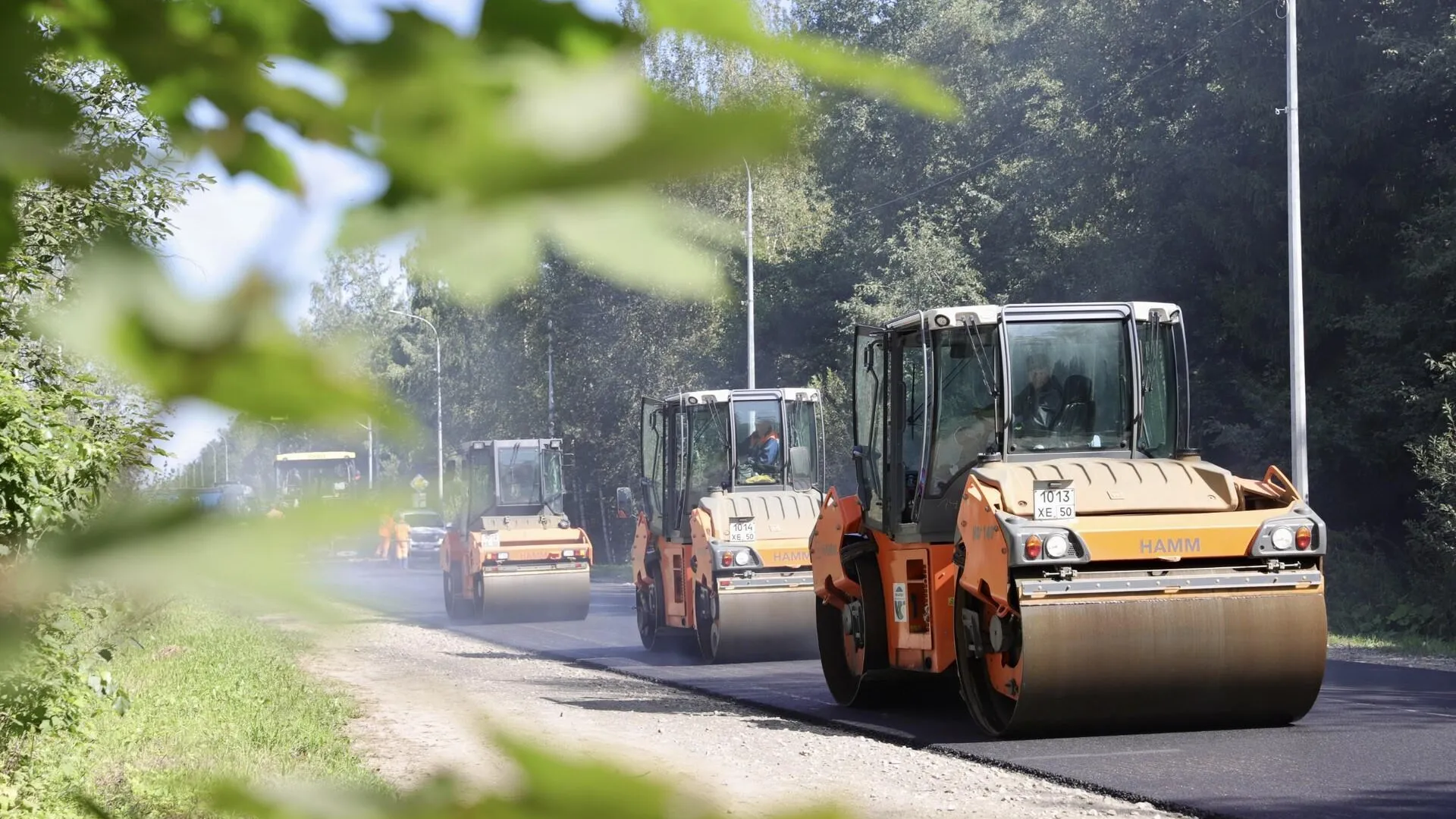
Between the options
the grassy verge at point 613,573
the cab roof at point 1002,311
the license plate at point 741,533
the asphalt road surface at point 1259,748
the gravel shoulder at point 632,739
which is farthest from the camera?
the grassy verge at point 613,573

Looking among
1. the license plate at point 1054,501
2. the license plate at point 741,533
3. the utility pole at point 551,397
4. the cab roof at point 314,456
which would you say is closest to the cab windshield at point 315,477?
the cab roof at point 314,456

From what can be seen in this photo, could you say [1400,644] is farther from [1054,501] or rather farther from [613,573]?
[613,573]

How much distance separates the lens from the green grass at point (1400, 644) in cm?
1593

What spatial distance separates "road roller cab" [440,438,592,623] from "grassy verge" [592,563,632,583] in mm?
12311

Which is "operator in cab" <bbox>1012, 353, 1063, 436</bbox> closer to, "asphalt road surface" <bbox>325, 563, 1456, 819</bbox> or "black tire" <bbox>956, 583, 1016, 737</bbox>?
"black tire" <bbox>956, 583, 1016, 737</bbox>

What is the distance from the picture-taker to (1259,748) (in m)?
8.84

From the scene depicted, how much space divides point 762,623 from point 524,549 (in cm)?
810

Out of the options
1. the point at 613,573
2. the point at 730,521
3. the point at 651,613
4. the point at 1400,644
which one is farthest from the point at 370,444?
the point at 613,573

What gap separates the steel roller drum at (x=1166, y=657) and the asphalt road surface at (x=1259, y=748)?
0.72 ft

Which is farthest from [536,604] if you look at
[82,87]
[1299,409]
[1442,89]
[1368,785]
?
[82,87]

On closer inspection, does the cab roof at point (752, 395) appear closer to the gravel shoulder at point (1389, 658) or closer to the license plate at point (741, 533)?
the license plate at point (741, 533)

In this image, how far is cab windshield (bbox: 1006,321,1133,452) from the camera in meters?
10.6

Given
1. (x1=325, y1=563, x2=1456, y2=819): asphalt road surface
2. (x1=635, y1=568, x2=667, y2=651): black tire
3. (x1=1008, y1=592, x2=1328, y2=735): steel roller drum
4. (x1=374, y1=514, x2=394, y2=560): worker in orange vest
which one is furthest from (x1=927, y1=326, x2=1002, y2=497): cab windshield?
(x1=374, y1=514, x2=394, y2=560): worker in orange vest

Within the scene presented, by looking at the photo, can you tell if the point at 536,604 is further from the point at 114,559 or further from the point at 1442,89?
the point at 114,559
